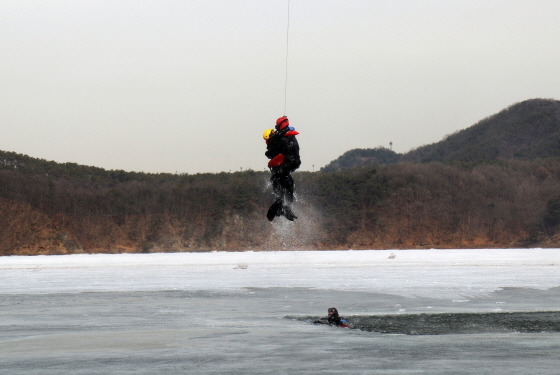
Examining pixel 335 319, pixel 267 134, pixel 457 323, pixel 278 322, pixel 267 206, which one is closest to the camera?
pixel 267 134

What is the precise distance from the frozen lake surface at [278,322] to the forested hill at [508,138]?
11975 cm

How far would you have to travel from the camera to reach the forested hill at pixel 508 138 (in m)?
150

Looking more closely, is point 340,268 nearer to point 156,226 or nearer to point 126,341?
point 126,341

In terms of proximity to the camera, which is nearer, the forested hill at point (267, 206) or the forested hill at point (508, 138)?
the forested hill at point (267, 206)

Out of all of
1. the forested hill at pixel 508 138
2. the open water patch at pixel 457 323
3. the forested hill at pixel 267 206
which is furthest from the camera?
the forested hill at pixel 508 138

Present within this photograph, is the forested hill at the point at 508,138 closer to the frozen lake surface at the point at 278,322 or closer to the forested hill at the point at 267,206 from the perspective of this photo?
the forested hill at the point at 267,206

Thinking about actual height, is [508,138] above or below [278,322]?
above

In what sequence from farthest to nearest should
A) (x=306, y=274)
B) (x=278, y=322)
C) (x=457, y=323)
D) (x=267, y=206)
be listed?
(x=267, y=206) → (x=306, y=274) → (x=278, y=322) → (x=457, y=323)

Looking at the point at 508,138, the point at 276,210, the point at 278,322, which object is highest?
the point at 508,138

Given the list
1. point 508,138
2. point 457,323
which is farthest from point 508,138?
point 457,323

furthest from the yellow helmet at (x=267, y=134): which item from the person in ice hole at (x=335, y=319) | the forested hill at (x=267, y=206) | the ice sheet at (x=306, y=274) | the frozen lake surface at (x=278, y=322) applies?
the forested hill at (x=267, y=206)

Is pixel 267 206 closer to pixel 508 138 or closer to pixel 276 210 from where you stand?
pixel 276 210

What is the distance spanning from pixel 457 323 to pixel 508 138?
5906 inches

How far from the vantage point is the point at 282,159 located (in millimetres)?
12852
